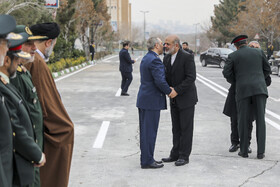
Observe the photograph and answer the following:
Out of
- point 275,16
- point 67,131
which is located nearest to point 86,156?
point 67,131

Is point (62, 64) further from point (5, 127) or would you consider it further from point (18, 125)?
point (5, 127)

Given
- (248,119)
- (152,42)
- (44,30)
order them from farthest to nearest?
(248,119) → (152,42) → (44,30)

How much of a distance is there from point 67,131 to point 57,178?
0.44 m

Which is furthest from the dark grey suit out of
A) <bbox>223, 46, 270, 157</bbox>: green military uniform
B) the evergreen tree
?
the evergreen tree

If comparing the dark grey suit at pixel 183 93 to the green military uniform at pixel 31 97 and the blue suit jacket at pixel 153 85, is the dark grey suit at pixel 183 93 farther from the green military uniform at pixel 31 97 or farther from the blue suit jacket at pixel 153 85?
the green military uniform at pixel 31 97

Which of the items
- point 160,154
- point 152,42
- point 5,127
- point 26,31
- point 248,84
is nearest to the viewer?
point 5,127

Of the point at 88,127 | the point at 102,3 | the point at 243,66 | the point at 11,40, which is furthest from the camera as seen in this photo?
the point at 102,3

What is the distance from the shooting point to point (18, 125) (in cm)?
267

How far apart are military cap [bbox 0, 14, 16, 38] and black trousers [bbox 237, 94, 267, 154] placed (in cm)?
436

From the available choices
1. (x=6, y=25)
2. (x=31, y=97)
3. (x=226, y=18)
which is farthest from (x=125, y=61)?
(x=226, y=18)

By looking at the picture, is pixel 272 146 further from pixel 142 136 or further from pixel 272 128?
pixel 142 136

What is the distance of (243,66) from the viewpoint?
20.2 ft

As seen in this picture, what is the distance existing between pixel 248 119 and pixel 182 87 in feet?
4.21

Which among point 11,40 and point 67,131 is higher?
point 11,40
